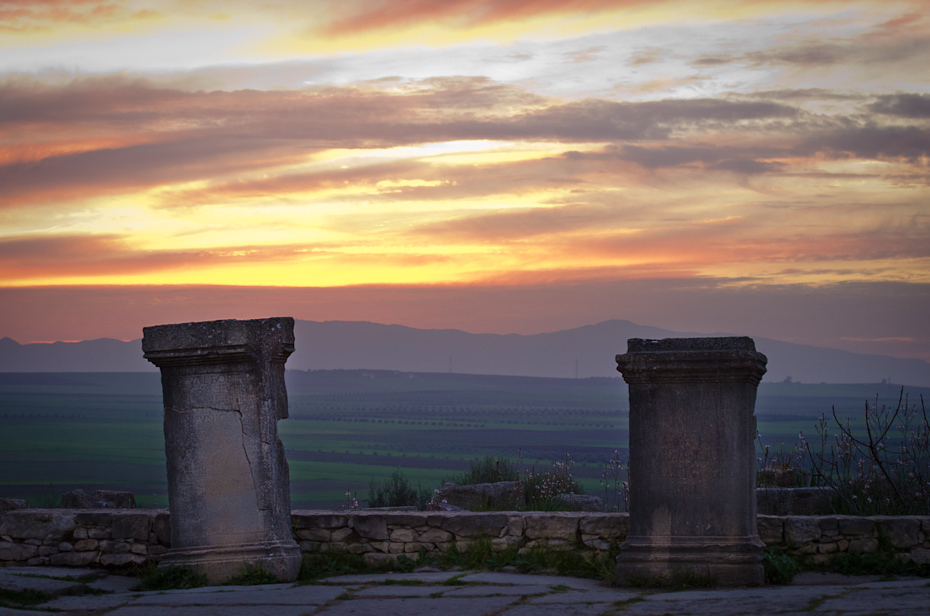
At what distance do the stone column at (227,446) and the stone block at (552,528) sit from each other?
205cm

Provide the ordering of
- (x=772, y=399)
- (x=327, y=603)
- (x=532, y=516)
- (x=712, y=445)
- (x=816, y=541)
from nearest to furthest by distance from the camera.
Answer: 1. (x=327, y=603)
2. (x=712, y=445)
3. (x=816, y=541)
4. (x=532, y=516)
5. (x=772, y=399)

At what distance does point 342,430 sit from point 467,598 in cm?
10205

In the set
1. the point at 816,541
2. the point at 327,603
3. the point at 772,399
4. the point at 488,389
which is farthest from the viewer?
the point at 488,389

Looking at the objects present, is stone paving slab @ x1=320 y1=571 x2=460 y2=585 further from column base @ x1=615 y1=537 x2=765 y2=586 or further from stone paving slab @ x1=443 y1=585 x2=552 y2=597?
column base @ x1=615 y1=537 x2=765 y2=586

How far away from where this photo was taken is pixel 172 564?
24.7 feet

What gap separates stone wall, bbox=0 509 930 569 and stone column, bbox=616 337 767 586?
0.66 metres

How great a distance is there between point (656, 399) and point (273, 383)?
10.8 ft

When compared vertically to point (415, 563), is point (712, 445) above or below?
above

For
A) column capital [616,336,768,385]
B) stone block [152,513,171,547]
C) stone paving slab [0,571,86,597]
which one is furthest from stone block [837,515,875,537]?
stone paving slab [0,571,86,597]

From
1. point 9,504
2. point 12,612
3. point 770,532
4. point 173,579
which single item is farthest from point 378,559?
point 9,504

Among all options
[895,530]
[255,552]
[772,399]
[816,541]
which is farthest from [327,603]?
[772,399]

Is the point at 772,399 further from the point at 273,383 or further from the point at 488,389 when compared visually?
the point at 273,383

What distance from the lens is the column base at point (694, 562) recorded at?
663 cm

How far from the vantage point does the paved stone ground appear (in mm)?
5543
